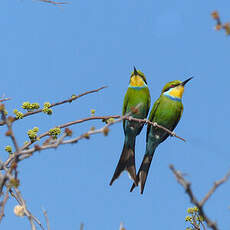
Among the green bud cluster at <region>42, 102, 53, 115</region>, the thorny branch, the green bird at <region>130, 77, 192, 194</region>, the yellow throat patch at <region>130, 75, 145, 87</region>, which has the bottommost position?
the green bird at <region>130, 77, 192, 194</region>

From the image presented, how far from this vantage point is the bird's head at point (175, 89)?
19.9ft

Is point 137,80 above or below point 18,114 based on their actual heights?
below

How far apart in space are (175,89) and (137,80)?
593mm

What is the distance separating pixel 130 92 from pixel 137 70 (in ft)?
1.54

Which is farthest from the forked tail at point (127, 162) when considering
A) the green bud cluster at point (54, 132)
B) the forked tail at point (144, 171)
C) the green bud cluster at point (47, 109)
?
the green bud cluster at point (54, 132)

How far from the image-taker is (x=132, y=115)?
5633mm

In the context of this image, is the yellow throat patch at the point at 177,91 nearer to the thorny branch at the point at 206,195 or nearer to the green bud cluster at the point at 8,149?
the green bud cluster at the point at 8,149

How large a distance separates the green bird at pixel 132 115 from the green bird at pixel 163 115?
0.54ft

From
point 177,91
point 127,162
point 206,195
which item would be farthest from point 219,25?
point 177,91

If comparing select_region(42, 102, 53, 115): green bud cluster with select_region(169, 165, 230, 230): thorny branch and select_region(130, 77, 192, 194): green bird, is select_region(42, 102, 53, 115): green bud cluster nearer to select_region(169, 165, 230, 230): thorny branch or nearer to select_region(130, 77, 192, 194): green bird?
select_region(130, 77, 192, 194): green bird

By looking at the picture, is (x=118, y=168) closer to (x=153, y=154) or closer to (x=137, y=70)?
(x=153, y=154)

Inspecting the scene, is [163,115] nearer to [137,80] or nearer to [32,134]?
[137,80]

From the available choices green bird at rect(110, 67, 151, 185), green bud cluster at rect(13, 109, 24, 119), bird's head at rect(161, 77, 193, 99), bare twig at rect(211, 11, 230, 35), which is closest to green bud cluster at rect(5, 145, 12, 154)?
green bud cluster at rect(13, 109, 24, 119)

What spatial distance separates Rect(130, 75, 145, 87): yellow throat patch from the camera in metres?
6.13
